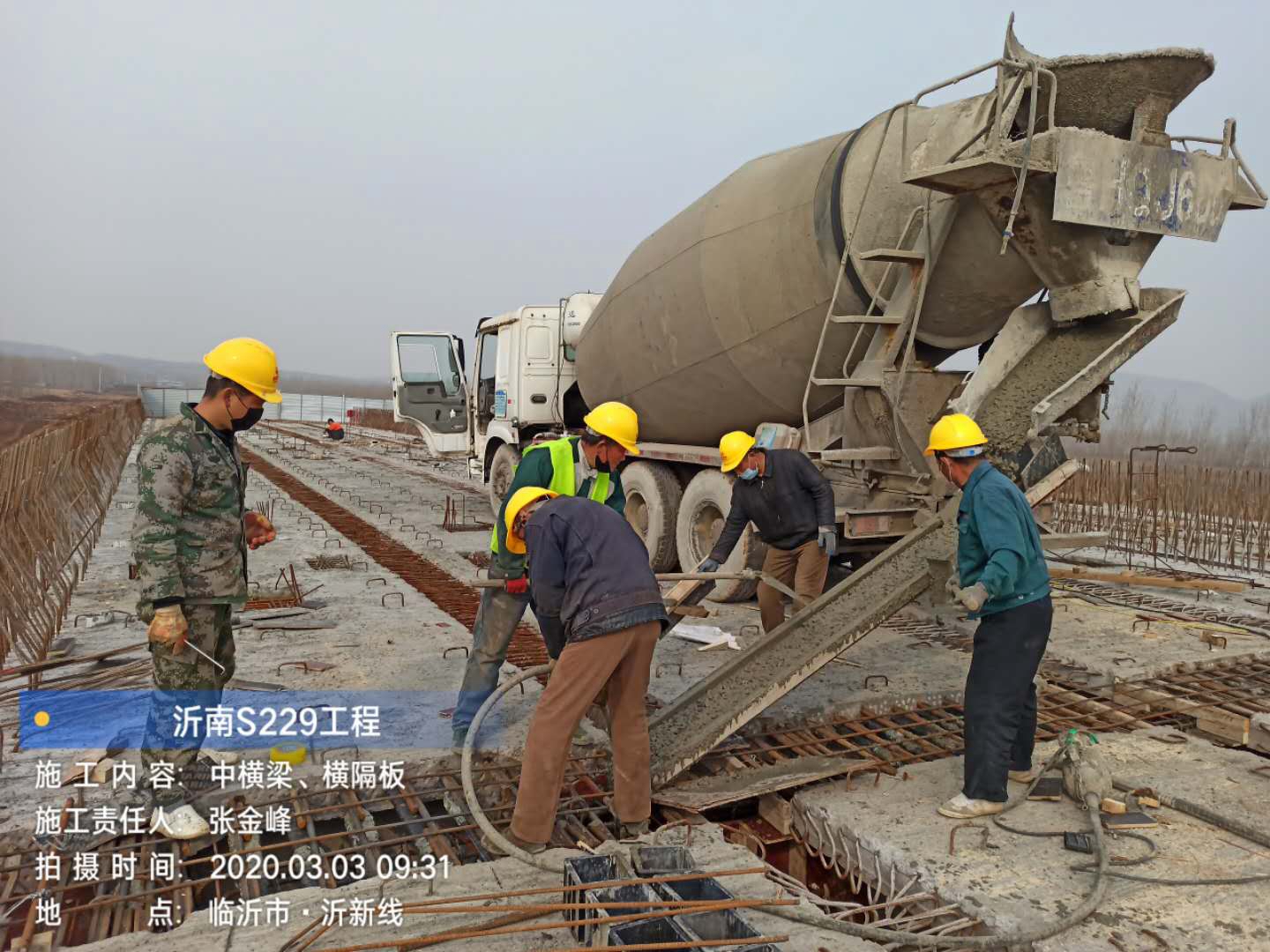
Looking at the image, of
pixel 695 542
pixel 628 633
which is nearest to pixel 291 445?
pixel 695 542

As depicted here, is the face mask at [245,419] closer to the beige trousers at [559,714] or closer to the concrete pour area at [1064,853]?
the beige trousers at [559,714]

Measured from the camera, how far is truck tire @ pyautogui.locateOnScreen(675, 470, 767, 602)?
24.0 ft

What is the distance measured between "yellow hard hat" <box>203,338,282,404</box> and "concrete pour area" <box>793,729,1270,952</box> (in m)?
2.85

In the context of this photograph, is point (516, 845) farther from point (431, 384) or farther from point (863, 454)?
point (431, 384)

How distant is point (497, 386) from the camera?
11.1 meters

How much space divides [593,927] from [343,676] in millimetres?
3071

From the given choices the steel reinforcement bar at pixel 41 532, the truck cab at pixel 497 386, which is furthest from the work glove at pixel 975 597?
the truck cab at pixel 497 386

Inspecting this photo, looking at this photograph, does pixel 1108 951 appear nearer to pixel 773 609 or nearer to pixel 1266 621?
pixel 773 609

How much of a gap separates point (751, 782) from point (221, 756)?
2.39 meters

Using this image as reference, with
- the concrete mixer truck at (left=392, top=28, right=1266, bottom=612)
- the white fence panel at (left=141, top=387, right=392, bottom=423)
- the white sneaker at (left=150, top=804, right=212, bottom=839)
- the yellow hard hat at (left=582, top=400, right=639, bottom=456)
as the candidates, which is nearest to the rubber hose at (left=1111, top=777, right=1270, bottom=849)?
Result: the concrete mixer truck at (left=392, top=28, right=1266, bottom=612)

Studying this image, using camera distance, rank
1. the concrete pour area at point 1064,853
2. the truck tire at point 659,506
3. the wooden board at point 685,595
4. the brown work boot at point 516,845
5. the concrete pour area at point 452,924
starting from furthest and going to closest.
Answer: the truck tire at point 659,506 → the wooden board at point 685,595 → the brown work boot at point 516,845 → the concrete pour area at point 1064,853 → the concrete pour area at point 452,924

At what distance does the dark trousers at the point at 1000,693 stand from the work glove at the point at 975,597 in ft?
0.69

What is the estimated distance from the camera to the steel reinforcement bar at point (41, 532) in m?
5.59

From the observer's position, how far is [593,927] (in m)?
2.77
